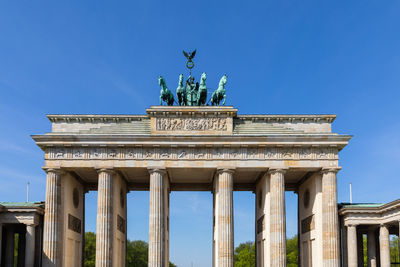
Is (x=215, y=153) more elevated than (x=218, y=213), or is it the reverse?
(x=215, y=153)

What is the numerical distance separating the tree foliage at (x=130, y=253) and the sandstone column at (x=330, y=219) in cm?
5680

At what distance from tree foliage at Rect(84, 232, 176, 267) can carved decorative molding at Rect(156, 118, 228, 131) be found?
52082 millimetres

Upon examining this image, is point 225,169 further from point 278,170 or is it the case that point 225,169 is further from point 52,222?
point 52,222

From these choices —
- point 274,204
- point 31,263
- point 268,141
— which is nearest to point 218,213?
point 274,204

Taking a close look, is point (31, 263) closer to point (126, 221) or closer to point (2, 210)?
point (2, 210)

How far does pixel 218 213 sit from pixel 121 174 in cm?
1081

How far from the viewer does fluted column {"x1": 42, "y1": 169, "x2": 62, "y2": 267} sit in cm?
4094

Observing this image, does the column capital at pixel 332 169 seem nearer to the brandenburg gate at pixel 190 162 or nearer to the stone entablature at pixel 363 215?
the brandenburg gate at pixel 190 162

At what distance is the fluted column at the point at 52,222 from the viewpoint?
40938mm

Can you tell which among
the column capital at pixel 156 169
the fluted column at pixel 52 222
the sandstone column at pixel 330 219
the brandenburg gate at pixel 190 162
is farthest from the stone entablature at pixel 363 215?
the fluted column at pixel 52 222

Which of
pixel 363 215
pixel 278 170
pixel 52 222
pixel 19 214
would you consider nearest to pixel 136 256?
pixel 52 222

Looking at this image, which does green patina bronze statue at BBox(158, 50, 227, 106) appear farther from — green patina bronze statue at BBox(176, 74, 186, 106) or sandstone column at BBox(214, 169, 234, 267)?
sandstone column at BBox(214, 169, 234, 267)

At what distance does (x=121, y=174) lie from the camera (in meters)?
46.6

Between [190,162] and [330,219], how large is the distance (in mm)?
13865
